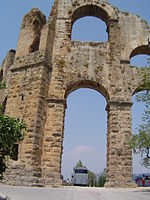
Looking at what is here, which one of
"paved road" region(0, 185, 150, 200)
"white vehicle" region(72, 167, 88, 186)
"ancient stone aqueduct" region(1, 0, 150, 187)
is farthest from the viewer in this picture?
"white vehicle" region(72, 167, 88, 186)

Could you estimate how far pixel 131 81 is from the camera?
1321cm

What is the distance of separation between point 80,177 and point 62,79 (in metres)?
8.25

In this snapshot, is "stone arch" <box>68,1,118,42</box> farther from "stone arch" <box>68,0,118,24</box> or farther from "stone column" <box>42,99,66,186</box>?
"stone column" <box>42,99,66,186</box>

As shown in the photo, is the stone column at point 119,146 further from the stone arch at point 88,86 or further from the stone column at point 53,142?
the stone column at point 53,142

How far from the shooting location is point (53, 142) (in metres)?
11.6

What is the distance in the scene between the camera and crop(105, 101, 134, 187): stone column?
36.8ft

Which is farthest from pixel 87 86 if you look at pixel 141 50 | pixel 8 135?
pixel 8 135

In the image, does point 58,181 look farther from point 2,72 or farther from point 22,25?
point 2,72

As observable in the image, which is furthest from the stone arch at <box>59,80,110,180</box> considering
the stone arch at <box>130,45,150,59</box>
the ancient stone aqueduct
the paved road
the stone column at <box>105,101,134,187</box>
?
the paved road

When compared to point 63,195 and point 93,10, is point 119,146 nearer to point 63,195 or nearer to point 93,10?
point 63,195

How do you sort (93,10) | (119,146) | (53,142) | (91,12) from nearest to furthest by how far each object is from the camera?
(53,142)
(119,146)
(93,10)
(91,12)

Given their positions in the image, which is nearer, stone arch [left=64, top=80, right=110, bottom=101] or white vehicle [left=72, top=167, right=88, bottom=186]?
stone arch [left=64, top=80, right=110, bottom=101]

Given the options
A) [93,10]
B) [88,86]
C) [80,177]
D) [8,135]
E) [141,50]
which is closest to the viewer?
[8,135]

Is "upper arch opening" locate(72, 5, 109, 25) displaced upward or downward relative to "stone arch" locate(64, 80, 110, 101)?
upward
